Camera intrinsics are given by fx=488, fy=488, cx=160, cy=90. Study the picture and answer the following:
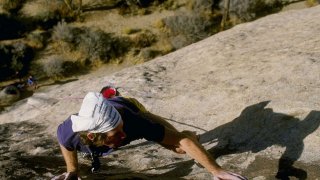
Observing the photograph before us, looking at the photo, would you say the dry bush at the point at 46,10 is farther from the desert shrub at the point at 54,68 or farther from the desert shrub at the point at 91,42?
the desert shrub at the point at 54,68

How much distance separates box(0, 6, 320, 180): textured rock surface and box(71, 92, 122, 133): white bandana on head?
96cm

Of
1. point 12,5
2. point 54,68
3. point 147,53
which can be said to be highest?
point 12,5

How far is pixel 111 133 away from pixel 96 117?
19 centimetres

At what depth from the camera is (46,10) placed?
22.2 m

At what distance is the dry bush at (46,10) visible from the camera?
2186 cm

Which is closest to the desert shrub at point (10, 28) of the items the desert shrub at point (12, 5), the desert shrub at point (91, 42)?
the desert shrub at point (12, 5)

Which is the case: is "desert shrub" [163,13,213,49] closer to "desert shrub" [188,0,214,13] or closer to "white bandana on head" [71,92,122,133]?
"desert shrub" [188,0,214,13]

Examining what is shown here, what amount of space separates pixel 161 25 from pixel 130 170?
1686 centimetres

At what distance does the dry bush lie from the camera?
21.9 metres

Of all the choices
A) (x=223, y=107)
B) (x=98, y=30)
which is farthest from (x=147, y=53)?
(x=223, y=107)

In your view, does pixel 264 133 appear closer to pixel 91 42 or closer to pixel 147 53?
pixel 147 53

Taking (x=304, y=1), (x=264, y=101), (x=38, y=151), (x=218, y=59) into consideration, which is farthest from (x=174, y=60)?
(x=304, y=1)

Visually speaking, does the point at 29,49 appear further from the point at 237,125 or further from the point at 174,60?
the point at 237,125

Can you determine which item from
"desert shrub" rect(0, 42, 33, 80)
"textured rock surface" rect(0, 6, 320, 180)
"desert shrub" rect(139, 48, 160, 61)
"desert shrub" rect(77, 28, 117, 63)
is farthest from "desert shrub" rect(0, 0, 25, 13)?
"textured rock surface" rect(0, 6, 320, 180)
